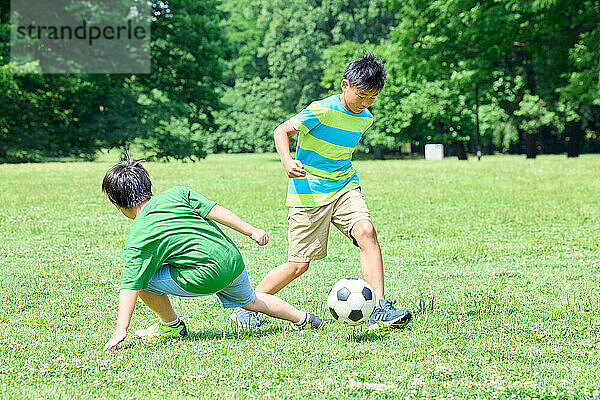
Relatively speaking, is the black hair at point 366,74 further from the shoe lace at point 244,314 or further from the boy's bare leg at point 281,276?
the shoe lace at point 244,314

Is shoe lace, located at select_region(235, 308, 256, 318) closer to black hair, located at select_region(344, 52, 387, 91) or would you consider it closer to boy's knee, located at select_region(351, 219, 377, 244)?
boy's knee, located at select_region(351, 219, 377, 244)

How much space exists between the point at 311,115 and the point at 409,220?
7.35 metres

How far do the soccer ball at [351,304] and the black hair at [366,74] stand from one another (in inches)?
59.6

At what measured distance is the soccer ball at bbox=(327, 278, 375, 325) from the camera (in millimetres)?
4883

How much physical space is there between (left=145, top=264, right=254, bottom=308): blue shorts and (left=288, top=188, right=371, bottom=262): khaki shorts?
2.52 feet

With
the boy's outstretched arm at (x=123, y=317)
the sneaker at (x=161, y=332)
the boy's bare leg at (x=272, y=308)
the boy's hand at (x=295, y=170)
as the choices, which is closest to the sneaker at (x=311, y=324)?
the boy's bare leg at (x=272, y=308)

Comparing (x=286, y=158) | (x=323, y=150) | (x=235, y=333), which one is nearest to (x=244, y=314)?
(x=235, y=333)

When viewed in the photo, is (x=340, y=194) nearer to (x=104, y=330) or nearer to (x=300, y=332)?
(x=300, y=332)

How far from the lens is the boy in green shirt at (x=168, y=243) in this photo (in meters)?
4.32

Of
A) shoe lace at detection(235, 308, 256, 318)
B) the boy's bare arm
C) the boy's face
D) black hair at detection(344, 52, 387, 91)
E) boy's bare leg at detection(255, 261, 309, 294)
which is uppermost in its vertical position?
black hair at detection(344, 52, 387, 91)

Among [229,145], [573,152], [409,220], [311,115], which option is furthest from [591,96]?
[229,145]

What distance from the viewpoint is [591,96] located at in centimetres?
2684

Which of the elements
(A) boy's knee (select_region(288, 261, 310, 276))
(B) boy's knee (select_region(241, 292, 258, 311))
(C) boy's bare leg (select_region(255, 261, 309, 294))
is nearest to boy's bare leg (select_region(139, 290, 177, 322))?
(B) boy's knee (select_region(241, 292, 258, 311))

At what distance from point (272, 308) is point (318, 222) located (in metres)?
0.84
